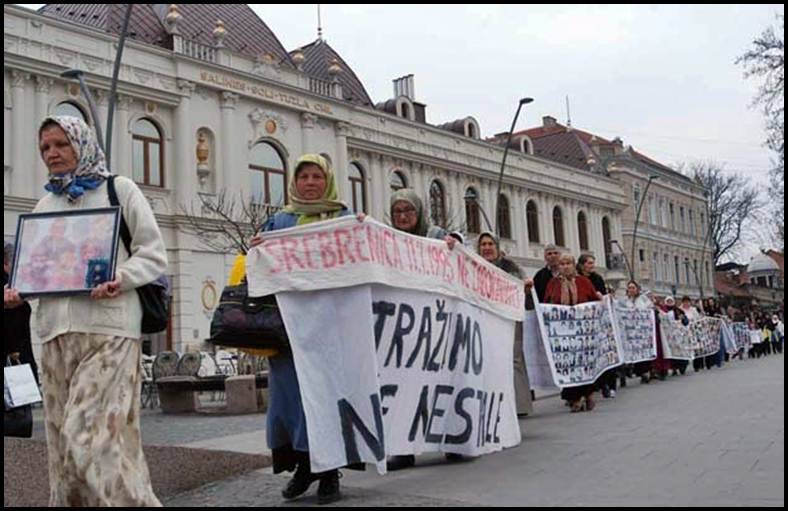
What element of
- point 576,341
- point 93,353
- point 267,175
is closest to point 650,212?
point 267,175

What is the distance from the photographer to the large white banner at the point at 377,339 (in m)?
5.28

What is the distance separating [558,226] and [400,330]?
48.1 meters

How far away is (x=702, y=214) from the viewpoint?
7325 centimetres

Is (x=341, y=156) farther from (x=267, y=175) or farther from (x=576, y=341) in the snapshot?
(x=576, y=341)

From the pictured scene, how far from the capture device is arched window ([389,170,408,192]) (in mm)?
39844

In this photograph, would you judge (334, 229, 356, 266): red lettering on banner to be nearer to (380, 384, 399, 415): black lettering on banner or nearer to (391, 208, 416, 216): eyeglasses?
(380, 384, 399, 415): black lettering on banner

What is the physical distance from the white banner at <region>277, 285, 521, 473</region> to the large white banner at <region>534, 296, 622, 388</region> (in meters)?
3.48

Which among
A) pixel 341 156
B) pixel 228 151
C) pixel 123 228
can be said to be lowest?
pixel 123 228

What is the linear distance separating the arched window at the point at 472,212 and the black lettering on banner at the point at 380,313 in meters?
38.4

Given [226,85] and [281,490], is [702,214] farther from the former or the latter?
[281,490]

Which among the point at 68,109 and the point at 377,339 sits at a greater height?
the point at 68,109

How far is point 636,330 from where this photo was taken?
15.4 metres

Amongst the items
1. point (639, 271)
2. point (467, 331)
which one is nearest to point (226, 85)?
Result: point (467, 331)

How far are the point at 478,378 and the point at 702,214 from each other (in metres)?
71.2
